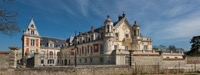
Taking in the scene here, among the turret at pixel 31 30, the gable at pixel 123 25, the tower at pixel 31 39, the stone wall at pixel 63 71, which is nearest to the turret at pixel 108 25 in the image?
the gable at pixel 123 25

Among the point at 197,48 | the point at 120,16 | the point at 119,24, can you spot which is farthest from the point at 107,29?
the point at 197,48

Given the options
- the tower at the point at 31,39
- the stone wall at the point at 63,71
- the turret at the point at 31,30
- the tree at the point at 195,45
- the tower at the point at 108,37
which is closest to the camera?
the stone wall at the point at 63,71

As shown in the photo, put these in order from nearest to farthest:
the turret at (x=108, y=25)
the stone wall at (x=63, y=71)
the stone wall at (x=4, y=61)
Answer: the stone wall at (x=4, y=61) → the stone wall at (x=63, y=71) → the turret at (x=108, y=25)

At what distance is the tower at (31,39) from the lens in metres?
44.3

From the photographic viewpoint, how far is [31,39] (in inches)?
1789

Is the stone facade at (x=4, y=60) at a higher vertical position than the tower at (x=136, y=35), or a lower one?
lower

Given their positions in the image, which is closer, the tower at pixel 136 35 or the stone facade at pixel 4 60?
the stone facade at pixel 4 60

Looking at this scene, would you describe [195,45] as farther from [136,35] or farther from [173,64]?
[173,64]

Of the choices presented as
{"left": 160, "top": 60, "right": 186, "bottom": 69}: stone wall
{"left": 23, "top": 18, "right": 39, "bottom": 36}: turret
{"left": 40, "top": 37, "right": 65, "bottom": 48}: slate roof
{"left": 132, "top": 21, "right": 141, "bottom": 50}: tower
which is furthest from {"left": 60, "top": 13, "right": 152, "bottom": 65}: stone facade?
{"left": 23, "top": 18, "right": 39, "bottom": 36}: turret

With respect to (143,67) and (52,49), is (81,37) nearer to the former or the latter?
(52,49)

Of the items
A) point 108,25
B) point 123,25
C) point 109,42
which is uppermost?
point 123,25

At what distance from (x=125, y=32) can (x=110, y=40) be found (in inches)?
225

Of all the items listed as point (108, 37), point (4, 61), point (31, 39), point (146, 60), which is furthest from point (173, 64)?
point (31, 39)

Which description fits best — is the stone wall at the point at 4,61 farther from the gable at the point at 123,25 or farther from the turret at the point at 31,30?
the turret at the point at 31,30
